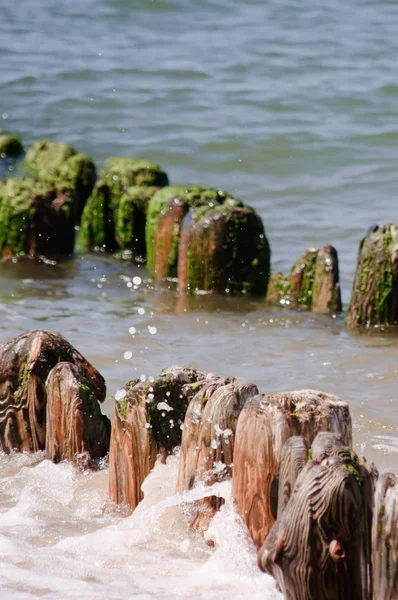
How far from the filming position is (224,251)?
7.23 meters

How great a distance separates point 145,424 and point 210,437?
0.34 meters

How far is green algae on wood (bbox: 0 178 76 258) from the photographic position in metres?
8.47

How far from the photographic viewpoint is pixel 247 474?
122 inches

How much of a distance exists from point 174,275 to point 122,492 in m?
4.23

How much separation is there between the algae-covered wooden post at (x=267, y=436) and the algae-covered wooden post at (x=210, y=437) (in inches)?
5.3

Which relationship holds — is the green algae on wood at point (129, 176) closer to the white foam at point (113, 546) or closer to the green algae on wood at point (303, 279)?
the green algae on wood at point (303, 279)

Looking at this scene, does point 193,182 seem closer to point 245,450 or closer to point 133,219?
point 133,219

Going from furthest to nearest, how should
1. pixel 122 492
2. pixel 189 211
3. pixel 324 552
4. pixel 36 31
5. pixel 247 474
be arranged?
pixel 36 31, pixel 189 211, pixel 122 492, pixel 247 474, pixel 324 552

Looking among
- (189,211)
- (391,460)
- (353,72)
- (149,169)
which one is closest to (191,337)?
(189,211)

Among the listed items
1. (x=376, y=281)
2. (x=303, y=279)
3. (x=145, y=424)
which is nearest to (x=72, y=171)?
(x=303, y=279)

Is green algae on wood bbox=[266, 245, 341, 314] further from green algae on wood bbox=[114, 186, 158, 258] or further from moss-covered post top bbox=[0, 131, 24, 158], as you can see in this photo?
moss-covered post top bbox=[0, 131, 24, 158]

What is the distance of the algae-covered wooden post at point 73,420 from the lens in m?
3.81

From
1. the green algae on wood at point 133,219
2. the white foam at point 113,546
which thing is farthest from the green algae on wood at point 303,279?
the white foam at point 113,546

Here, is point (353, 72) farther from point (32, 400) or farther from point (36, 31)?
point (32, 400)
